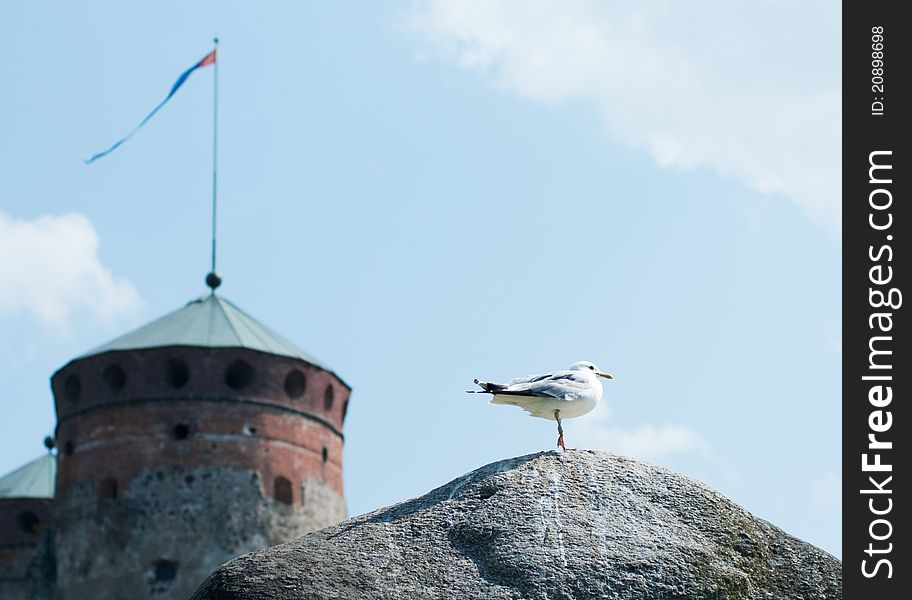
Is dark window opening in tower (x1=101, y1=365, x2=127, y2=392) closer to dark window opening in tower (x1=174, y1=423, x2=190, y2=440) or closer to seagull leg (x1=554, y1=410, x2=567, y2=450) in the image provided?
dark window opening in tower (x1=174, y1=423, x2=190, y2=440)

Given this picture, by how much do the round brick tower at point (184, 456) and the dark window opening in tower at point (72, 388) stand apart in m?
0.02

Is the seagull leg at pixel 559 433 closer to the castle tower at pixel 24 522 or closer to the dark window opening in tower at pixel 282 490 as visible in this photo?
the dark window opening in tower at pixel 282 490

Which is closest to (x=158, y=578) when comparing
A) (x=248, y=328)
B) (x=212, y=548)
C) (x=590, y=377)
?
(x=212, y=548)

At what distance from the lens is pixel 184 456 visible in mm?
28141

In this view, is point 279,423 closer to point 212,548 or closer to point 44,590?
point 212,548

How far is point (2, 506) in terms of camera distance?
32.7m

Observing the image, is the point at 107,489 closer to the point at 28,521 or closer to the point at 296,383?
the point at 296,383

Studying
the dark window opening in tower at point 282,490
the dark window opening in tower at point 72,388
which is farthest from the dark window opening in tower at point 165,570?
the dark window opening in tower at point 72,388

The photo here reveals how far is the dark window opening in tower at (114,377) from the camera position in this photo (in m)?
29.1

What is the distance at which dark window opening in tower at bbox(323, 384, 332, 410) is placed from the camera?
30234 mm

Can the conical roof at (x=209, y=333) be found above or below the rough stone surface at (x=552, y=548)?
above

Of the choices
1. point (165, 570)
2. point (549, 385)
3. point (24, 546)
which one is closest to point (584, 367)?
point (549, 385)

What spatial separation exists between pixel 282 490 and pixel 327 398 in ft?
7.80
